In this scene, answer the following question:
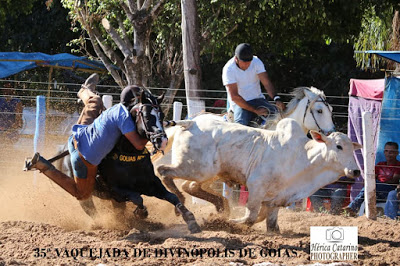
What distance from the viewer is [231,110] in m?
8.58

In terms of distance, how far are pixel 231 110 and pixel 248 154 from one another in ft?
4.24

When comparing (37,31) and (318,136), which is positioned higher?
(37,31)

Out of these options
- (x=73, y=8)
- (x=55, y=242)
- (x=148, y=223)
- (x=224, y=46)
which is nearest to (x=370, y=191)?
(x=148, y=223)

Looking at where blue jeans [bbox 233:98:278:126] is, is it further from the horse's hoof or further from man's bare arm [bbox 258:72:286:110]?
the horse's hoof

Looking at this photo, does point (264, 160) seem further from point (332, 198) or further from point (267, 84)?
point (332, 198)

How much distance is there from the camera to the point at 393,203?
29.5ft

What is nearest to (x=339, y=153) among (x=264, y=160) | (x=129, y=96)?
(x=264, y=160)

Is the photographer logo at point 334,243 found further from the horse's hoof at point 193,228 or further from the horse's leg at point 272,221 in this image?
the horse's hoof at point 193,228

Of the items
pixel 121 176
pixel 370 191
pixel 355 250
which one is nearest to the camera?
pixel 355 250

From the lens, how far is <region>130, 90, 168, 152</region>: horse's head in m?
6.48

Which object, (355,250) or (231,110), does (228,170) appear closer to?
(231,110)

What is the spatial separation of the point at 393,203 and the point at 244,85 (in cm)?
268

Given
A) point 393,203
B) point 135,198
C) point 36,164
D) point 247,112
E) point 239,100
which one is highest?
point 239,100

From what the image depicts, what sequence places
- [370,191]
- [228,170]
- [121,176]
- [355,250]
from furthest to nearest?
1. [370,191]
2. [228,170]
3. [121,176]
4. [355,250]
